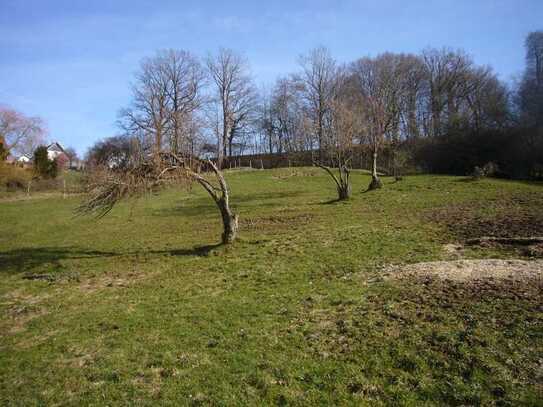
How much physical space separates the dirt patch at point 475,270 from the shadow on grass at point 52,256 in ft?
21.9

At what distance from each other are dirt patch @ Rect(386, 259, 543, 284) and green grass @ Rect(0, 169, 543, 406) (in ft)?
1.76

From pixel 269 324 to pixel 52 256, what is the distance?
35.6 feet

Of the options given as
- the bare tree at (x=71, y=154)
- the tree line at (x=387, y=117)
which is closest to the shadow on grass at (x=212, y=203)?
the tree line at (x=387, y=117)

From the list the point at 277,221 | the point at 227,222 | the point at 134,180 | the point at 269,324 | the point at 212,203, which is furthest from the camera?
the point at 212,203

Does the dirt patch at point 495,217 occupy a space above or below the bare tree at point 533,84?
below

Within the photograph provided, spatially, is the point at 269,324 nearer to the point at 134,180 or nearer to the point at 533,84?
the point at 134,180

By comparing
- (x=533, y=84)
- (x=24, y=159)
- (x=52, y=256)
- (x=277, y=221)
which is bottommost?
(x=52, y=256)

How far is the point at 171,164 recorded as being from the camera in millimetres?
11414

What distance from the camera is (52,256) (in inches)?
524

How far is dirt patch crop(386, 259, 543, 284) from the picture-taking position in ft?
23.3

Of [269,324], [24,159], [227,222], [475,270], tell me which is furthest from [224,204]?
[24,159]

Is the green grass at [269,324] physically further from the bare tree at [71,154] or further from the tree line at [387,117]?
the bare tree at [71,154]

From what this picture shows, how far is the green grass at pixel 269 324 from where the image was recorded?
4480mm

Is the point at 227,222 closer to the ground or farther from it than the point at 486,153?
closer to the ground
